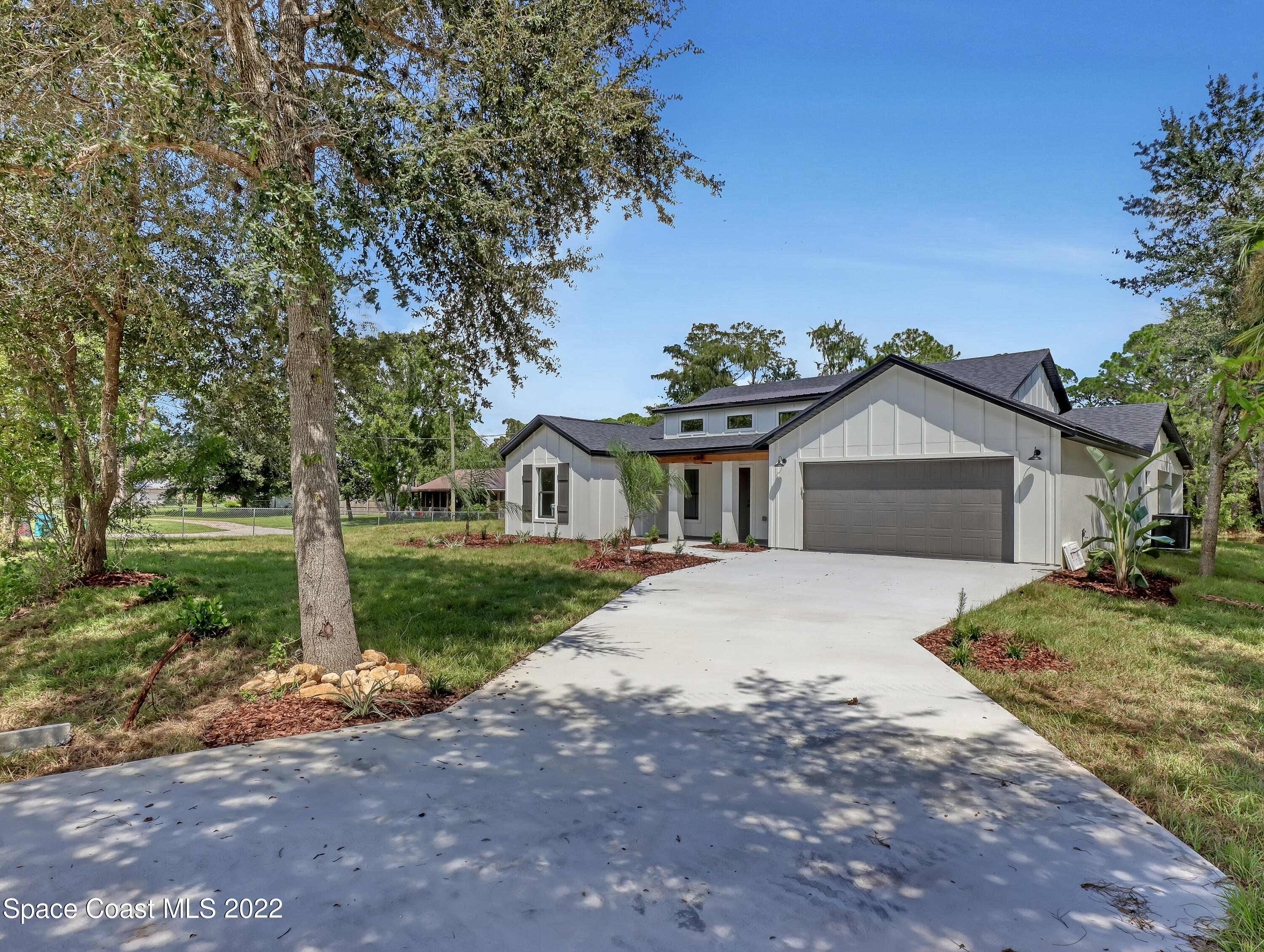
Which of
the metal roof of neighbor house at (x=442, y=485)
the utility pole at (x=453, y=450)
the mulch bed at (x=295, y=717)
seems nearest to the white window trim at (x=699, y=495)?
the utility pole at (x=453, y=450)

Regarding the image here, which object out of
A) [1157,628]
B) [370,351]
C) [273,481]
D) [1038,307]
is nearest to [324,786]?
[370,351]

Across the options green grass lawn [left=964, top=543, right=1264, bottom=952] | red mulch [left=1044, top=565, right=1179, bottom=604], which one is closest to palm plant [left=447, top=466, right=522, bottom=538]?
green grass lawn [left=964, top=543, right=1264, bottom=952]

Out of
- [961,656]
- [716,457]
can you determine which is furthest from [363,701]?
[716,457]

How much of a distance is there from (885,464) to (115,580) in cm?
1538

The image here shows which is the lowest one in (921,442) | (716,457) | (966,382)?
(716,457)

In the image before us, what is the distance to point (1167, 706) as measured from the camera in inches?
193

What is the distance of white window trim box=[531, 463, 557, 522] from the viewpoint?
64.0ft

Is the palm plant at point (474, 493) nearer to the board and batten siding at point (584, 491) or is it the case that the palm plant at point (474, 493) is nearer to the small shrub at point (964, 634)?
the board and batten siding at point (584, 491)

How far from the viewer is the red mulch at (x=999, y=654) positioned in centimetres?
595

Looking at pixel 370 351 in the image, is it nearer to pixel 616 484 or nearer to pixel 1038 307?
pixel 616 484

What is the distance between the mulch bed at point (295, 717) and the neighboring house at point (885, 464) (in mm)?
12168

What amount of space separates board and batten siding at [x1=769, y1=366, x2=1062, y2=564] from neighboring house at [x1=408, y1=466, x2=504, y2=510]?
2073 cm

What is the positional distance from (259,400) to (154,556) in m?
5.43

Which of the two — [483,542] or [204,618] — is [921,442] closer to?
[483,542]
